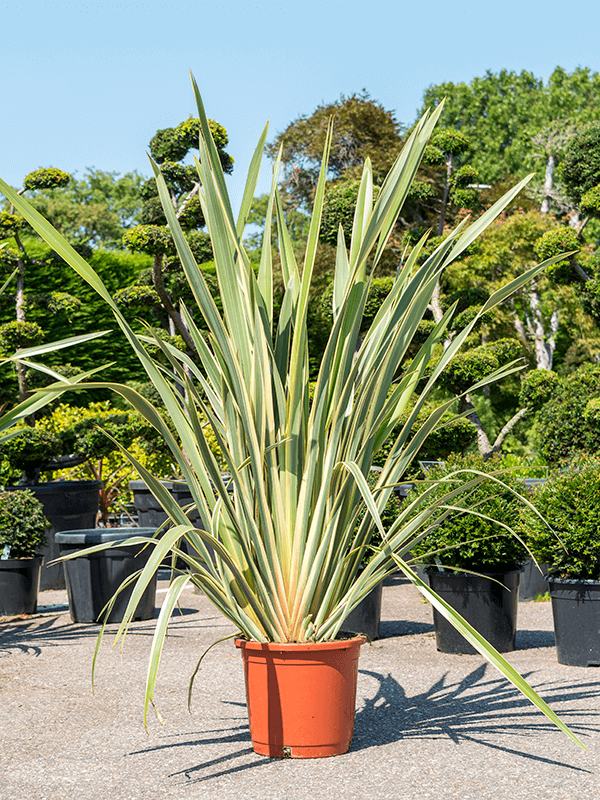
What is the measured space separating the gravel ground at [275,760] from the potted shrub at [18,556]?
0.88 m

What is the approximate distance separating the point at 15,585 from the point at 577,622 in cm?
342

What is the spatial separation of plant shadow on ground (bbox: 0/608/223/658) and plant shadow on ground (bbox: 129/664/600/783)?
5.44ft

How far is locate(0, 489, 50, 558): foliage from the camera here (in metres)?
4.97

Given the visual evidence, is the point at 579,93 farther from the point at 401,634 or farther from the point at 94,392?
the point at 401,634

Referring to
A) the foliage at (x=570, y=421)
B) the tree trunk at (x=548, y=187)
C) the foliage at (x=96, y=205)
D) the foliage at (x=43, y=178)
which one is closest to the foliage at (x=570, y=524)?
the foliage at (x=570, y=421)

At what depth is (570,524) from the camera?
358cm

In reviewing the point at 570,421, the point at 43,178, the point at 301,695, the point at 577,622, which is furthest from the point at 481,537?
the point at 43,178

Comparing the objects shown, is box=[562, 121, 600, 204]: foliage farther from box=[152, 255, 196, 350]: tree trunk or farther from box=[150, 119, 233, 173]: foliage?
box=[152, 255, 196, 350]: tree trunk

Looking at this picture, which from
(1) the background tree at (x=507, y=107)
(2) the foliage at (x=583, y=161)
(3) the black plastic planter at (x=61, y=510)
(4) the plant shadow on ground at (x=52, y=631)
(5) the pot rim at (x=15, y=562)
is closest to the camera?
(4) the plant shadow on ground at (x=52, y=631)

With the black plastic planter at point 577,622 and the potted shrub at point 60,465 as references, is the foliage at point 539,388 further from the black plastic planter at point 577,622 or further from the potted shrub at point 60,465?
the black plastic planter at point 577,622

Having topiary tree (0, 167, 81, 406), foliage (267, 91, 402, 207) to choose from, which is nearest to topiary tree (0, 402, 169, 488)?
topiary tree (0, 167, 81, 406)

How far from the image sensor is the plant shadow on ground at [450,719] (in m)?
2.38

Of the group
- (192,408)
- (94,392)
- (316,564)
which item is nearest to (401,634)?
(316,564)

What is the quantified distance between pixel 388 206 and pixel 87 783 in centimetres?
186
